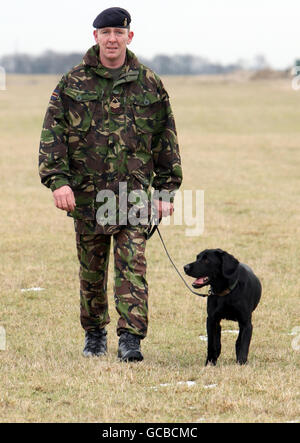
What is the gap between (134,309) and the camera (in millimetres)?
6172

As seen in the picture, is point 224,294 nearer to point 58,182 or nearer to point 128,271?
point 128,271

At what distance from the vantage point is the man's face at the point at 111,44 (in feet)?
19.8

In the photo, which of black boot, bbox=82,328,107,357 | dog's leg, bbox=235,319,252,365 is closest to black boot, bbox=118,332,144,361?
black boot, bbox=82,328,107,357

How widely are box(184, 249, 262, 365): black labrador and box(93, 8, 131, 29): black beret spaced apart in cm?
191

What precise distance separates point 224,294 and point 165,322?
2036mm

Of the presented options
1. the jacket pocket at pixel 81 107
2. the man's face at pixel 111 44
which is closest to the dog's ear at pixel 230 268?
the jacket pocket at pixel 81 107

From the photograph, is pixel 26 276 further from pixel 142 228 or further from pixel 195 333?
pixel 142 228

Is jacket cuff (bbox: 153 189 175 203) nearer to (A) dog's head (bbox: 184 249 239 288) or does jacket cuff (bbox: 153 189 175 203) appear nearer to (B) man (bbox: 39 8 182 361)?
(B) man (bbox: 39 8 182 361)

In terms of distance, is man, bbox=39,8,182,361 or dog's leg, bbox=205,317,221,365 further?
dog's leg, bbox=205,317,221,365

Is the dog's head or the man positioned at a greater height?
the man

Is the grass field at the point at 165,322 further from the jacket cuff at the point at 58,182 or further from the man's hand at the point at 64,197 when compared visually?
the jacket cuff at the point at 58,182

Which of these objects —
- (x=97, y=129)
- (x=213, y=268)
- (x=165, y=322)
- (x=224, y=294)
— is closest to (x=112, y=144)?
(x=97, y=129)

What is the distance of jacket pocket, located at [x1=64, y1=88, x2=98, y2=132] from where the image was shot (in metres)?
6.05
